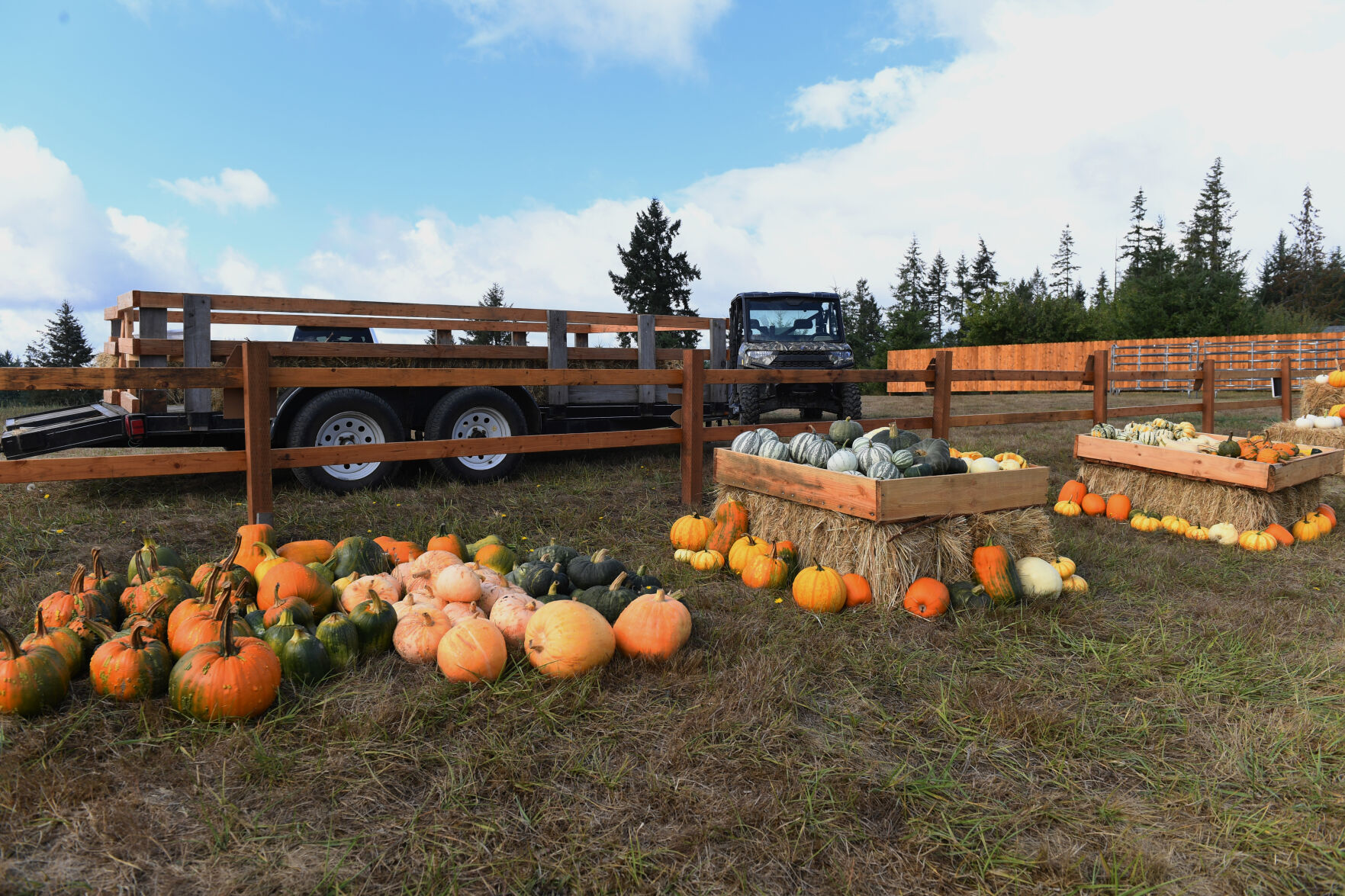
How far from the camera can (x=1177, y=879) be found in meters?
1.72

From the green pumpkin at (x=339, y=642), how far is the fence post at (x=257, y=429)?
78.3 inches

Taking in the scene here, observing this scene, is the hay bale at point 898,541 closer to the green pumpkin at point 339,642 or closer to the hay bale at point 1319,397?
the green pumpkin at point 339,642

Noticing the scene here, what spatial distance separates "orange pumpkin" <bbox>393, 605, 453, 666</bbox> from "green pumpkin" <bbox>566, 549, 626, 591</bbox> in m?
0.68

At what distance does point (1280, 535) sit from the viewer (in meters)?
5.11

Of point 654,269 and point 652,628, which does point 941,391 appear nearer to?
point 652,628

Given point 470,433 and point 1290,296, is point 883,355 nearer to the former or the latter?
point 1290,296

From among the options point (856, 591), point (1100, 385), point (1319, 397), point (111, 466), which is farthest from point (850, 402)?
point (111, 466)

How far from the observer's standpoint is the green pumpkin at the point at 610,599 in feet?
9.66

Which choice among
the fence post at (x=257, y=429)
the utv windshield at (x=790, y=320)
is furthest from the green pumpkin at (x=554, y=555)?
the utv windshield at (x=790, y=320)

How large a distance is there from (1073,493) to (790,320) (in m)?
5.79

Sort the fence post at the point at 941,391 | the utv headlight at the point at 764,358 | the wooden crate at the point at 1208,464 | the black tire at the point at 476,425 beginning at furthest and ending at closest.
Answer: the utv headlight at the point at 764,358 < the fence post at the point at 941,391 < the black tire at the point at 476,425 < the wooden crate at the point at 1208,464

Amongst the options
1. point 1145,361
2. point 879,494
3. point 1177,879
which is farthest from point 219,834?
point 1145,361

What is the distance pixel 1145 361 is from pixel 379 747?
116 feet

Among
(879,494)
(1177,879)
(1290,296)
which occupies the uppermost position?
(1290,296)
